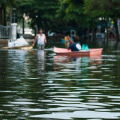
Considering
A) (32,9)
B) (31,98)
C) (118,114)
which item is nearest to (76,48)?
(31,98)

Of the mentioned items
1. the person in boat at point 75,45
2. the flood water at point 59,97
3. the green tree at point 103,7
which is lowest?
the flood water at point 59,97

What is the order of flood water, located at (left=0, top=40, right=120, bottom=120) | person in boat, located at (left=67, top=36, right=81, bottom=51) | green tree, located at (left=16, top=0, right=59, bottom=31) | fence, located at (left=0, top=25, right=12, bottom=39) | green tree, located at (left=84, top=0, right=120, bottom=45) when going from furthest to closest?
green tree, located at (left=16, top=0, right=59, bottom=31) < green tree, located at (left=84, top=0, right=120, bottom=45) < fence, located at (left=0, top=25, right=12, bottom=39) < person in boat, located at (left=67, top=36, right=81, bottom=51) < flood water, located at (left=0, top=40, right=120, bottom=120)

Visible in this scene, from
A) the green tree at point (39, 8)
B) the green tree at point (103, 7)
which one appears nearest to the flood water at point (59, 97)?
the green tree at point (103, 7)

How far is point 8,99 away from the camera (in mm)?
10211

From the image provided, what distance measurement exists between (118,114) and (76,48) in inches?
Answer: 832

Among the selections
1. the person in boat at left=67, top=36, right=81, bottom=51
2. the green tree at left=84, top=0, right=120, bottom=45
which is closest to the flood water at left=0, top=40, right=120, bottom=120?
the person in boat at left=67, top=36, right=81, bottom=51

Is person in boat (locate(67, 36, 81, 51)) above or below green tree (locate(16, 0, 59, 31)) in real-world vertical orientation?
below

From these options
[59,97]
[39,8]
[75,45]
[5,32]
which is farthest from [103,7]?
[59,97]

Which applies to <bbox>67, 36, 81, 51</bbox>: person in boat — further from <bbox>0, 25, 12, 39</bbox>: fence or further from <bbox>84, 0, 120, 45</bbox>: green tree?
<bbox>84, 0, 120, 45</bbox>: green tree

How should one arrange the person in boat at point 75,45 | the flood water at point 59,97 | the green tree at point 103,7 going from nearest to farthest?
the flood water at point 59,97
the person in boat at point 75,45
the green tree at point 103,7

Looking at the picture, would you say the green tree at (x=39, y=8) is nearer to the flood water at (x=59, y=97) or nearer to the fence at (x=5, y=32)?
the fence at (x=5, y=32)

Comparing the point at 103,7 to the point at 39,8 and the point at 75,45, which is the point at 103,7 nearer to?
the point at 75,45

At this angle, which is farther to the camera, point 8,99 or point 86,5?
point 86,5

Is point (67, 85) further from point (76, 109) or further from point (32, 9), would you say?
point (32, 9)
